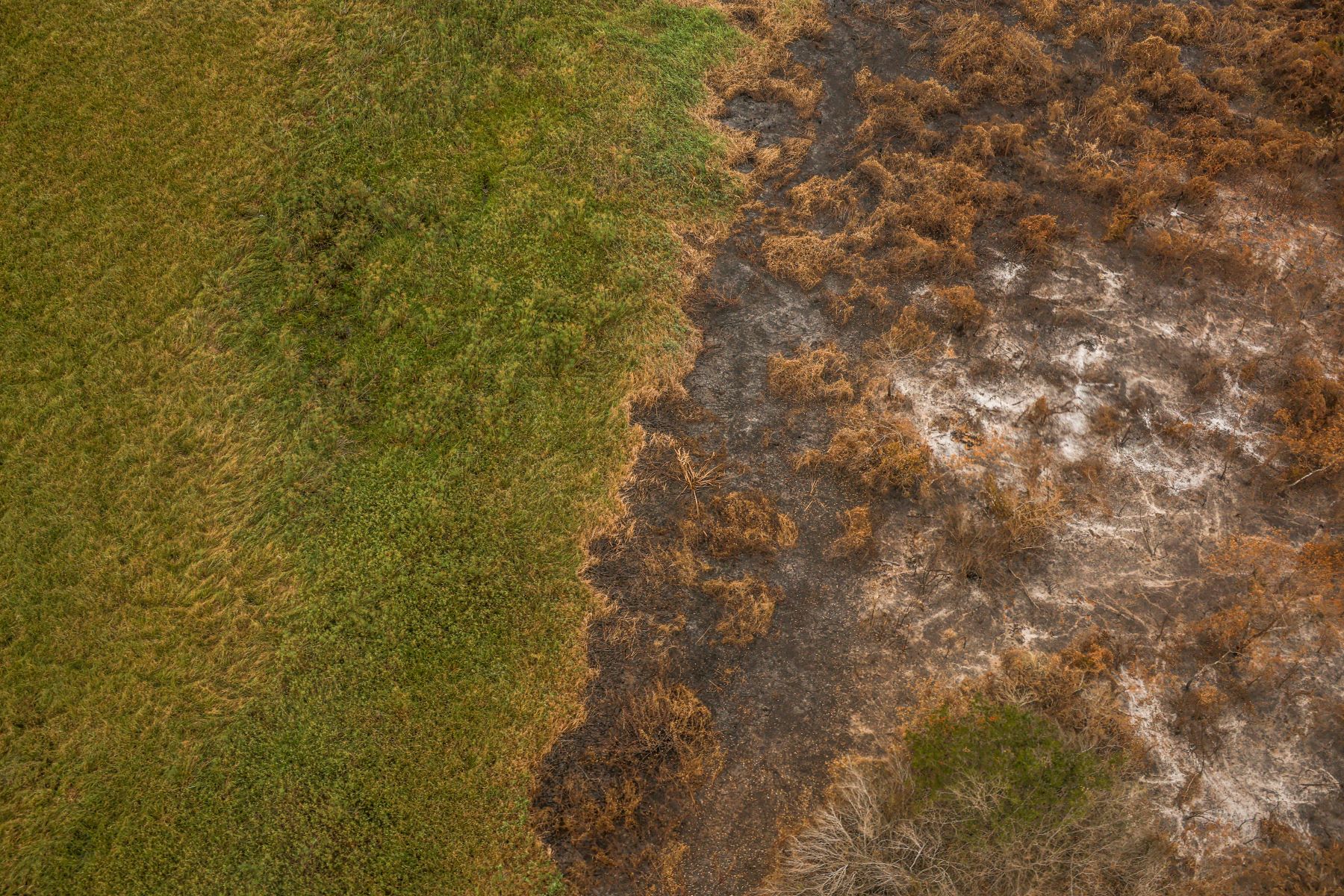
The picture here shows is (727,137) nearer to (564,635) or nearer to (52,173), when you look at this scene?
(564,635)

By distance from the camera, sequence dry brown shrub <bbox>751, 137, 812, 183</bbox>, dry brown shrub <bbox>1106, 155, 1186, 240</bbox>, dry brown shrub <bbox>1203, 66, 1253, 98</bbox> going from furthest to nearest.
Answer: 1. dry brown shrub <bbox>1203, 66, 1253, 98</bbox>
2. dry brown shrub <bbox>751, 137, 812, 183</bbox>
3. dry brown shrub <bbox>1106, 155, 1186, 240</bbox>

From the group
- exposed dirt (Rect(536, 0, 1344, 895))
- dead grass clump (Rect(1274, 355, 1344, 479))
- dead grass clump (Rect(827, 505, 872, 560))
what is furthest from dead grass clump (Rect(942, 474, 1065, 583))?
dead grass clump (Rect(1274, 355, 1344, 479))

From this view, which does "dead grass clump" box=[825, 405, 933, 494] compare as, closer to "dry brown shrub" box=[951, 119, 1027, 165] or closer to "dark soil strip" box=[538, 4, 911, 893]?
"dark soil strip" box=[538, 4, 911, 893]

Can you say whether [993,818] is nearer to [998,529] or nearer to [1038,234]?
[998,529]

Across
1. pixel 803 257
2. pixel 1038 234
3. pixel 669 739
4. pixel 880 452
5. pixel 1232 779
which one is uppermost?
pixel 1038 234

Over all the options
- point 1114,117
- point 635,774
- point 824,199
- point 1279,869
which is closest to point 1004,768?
point 1279,869

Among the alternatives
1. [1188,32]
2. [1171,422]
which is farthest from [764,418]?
[1188,32]
